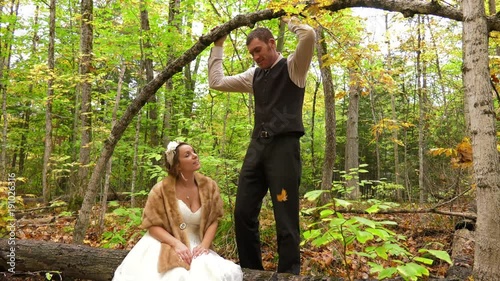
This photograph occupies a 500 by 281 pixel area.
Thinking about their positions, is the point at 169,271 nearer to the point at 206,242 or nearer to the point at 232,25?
the point at 206,242

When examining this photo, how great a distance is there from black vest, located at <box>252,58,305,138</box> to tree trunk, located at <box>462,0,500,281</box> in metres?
1.23

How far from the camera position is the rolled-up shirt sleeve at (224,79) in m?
3.32

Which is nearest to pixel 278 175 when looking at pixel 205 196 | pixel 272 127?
pixel 272 127

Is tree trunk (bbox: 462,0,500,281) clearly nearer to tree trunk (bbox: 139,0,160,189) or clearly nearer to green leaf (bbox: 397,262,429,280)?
green leaf (bbox: 397,262,429,280)

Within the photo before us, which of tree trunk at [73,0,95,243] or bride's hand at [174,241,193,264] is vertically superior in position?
tree trunk at [73,0,95,243]

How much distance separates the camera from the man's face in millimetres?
2910

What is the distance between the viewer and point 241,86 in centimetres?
337

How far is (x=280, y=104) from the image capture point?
294cm

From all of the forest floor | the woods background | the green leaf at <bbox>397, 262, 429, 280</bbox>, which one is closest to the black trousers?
the forest floor

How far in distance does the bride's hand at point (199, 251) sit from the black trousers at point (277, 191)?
1.20 ft

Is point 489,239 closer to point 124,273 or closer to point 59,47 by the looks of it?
point 124,273

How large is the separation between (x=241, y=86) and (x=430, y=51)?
844 centimetres

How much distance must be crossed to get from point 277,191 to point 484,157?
1460mm

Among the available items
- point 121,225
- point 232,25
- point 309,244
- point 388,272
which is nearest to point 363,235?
point 388,272
